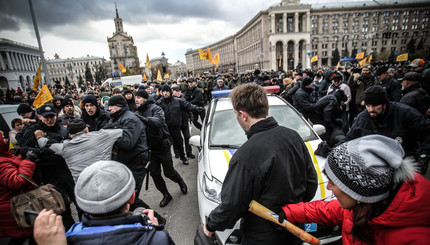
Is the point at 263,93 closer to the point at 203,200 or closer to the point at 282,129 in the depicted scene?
the point at 282,129

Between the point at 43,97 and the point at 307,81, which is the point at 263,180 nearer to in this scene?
the point at 307,81

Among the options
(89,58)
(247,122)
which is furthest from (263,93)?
(89,58)

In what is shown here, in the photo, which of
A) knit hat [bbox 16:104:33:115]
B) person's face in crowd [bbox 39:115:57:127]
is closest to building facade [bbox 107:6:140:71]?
knit hat [bbox 16:104:33:115]

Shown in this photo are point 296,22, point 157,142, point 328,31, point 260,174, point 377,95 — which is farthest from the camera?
point 328,31

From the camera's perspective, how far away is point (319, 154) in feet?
8.52

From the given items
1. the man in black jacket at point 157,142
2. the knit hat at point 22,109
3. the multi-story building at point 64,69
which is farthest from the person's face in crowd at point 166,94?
the multi-story building at point 64,69

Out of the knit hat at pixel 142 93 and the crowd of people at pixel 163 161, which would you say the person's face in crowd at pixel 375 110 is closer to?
the crowd of people at pixel 163 161

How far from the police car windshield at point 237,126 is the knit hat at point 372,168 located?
191cm

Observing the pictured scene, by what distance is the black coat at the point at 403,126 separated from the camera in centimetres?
254

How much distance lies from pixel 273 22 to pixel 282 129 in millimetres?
73718

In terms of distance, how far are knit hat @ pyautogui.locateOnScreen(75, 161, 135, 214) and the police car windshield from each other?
196 centimetres

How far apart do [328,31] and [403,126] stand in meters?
91.6

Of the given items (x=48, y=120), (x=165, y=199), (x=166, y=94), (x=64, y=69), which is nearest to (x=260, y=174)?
(x=165, y=199)

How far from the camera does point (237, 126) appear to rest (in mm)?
3229
